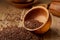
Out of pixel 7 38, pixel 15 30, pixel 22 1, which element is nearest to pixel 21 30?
pixel 15 30

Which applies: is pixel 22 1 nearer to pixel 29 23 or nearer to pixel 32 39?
pixel 29 23

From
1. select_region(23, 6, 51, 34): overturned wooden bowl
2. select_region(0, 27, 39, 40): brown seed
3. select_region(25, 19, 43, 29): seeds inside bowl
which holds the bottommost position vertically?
select_region(0, 27, 39, 40): brown seed

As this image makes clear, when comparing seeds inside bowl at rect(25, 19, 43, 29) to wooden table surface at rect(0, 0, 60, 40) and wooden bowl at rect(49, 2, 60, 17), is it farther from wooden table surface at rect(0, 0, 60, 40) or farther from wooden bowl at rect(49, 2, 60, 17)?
wooden bowl at rect(49, 2, 60, 17)

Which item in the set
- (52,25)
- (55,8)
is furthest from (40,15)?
(55,8)

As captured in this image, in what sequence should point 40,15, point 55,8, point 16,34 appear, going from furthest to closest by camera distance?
point 55,8 → point 40,15 → point 16,34

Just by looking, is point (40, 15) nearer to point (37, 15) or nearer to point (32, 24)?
point (37, 15)

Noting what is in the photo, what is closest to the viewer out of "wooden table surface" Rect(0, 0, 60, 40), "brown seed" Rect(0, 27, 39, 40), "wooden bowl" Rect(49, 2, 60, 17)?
"brown seed" Rect(0, 27, 39, 40)

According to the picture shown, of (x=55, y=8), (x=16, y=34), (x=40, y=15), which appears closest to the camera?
(x=16, y=34)

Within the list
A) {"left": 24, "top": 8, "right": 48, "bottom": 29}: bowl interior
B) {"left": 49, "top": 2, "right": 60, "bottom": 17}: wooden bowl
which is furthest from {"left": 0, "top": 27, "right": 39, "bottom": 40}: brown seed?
{"left": 49, "top": 2, "right": 60, "bottom": 17}: wooden bowl

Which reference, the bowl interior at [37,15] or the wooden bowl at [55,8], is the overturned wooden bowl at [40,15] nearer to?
the bowl interior at [37,15]

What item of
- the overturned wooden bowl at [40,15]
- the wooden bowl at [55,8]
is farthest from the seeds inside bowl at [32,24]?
the wooden bowl at [55,8]

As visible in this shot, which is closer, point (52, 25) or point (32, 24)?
point (32, 24)

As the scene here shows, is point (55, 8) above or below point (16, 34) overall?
above

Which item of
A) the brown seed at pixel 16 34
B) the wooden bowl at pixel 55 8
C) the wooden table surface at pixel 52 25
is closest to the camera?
the brown seed at pixel 16 34
